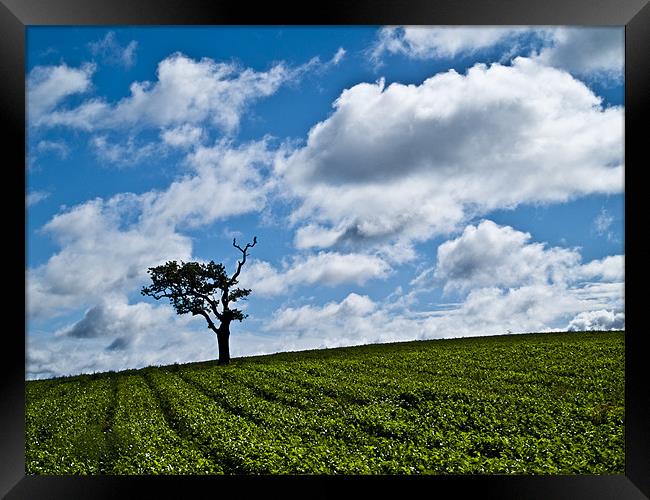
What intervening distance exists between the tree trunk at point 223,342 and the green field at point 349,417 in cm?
33

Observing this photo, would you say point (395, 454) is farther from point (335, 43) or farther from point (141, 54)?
point (335, 43)

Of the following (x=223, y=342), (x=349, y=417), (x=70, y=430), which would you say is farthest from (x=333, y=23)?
(x=223, y=342)

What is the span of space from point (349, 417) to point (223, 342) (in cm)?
784

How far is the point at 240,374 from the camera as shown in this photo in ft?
47.1

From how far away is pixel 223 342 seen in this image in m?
16.7

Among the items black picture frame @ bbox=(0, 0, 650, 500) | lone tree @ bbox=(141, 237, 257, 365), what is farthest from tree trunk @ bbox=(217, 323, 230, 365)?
black picture frame @ bbox=(0, 0, 650, 500)

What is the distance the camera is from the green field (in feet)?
23.5

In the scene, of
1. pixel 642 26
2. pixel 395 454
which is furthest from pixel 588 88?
pixel 642 26

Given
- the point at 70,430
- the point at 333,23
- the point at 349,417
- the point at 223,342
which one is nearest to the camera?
the point at 333,23

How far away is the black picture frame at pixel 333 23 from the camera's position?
3.63m

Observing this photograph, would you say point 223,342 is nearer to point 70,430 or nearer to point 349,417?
point 70,430

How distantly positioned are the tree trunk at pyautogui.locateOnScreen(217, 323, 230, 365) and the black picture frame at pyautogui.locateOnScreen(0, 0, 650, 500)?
12765 mm

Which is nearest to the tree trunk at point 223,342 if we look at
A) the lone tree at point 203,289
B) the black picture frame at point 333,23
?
the lone tree at point 203,289

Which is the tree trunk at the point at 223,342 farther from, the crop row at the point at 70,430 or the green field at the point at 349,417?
the crop row at the point at 70,430
